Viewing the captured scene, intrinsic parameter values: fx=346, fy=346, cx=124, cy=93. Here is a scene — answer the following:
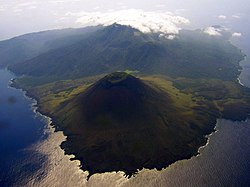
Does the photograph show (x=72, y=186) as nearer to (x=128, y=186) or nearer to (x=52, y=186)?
(x=52, y=186)

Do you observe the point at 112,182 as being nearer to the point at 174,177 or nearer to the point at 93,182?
the point at 93,182

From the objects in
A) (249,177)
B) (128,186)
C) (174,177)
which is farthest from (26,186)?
(249,177)

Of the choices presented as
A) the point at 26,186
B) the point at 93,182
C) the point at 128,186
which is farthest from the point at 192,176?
the point at 26,186

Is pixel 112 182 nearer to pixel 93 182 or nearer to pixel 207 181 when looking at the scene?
pixel 93 182

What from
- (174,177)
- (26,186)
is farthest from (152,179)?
(26,186)

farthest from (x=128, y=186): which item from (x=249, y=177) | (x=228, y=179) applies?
(x=249, y=177)

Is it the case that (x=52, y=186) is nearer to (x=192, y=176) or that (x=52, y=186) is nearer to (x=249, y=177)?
(x=192, y=176)
